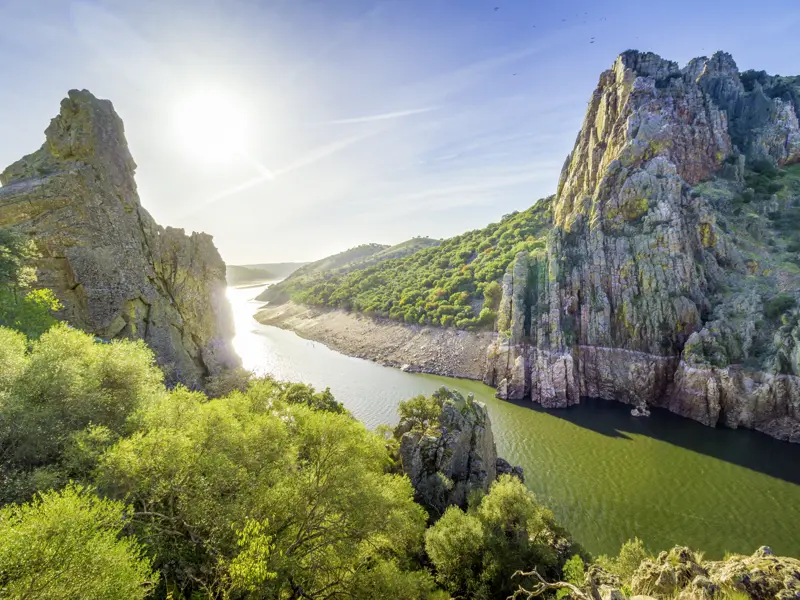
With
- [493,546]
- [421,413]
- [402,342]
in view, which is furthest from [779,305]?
[402,342]

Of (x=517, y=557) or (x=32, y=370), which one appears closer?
(x=32, y=370)

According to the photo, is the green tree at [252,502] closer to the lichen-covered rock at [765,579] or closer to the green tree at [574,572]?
the green tree at [574,572]

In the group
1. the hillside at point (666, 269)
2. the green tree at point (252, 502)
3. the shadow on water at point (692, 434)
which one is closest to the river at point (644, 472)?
the shadow on water at point (692, 434)

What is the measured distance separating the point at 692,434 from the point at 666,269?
69.0 feet

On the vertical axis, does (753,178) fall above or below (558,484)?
above

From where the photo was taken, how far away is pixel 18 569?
6.20 metres

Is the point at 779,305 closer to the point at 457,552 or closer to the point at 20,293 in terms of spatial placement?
the point at 457,552

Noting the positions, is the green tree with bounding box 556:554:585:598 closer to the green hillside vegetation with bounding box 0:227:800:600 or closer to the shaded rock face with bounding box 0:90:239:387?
the green hillside vegetation with bounding box 0:227:800:600

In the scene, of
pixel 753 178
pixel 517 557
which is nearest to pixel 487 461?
pixel 517 557

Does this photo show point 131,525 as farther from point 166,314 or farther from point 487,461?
point 166,314

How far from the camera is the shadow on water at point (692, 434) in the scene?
3048 cm

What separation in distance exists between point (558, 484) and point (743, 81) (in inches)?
3868

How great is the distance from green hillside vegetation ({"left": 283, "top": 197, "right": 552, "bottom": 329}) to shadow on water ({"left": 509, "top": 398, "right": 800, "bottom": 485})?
21283 millimetres

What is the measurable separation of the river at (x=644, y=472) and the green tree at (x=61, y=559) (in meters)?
23.8
